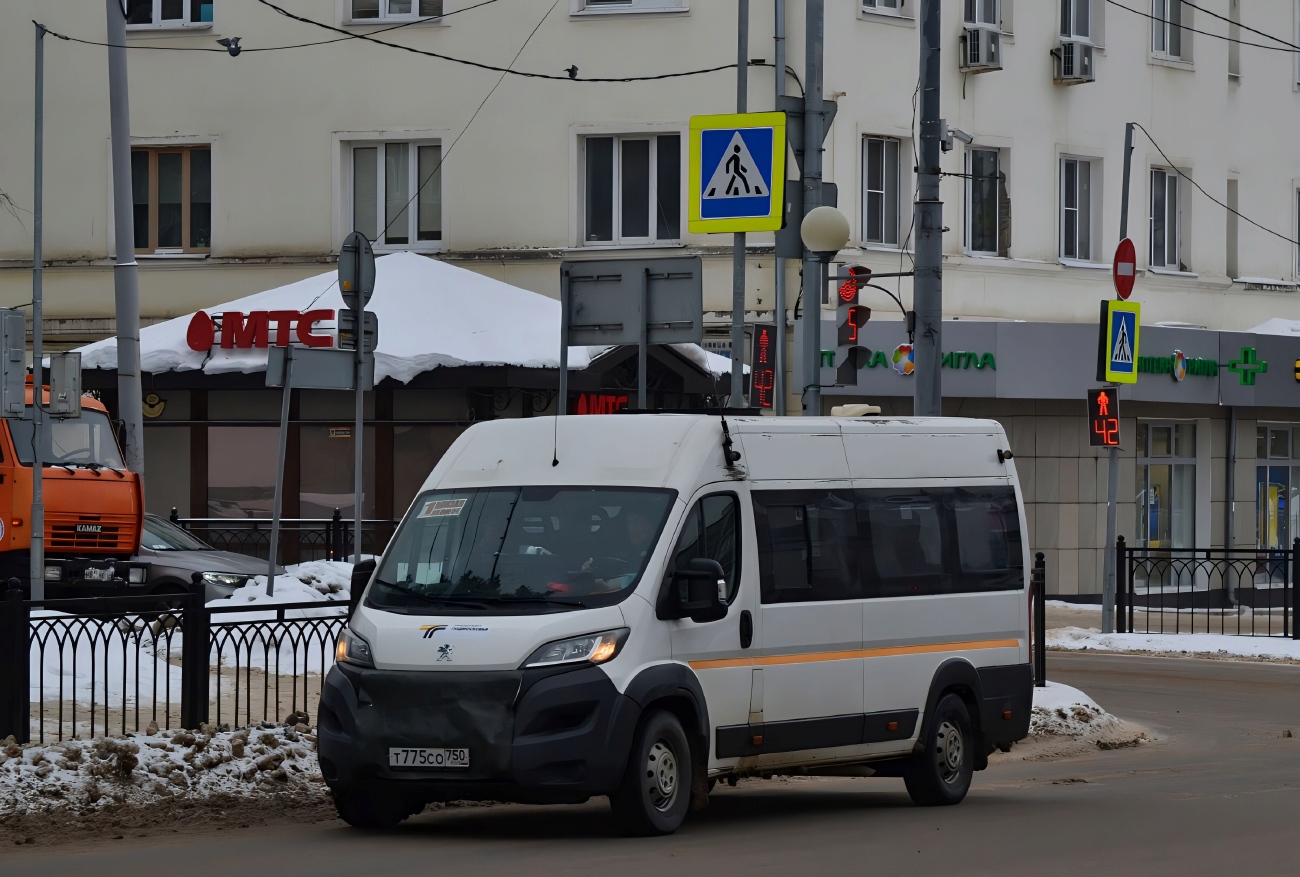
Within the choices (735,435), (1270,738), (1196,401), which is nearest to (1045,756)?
(1270,738)

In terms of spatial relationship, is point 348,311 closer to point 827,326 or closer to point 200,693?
point 200,693

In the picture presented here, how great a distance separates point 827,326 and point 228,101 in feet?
32.0

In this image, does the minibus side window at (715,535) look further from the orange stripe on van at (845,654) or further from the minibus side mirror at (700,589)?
the orange stripe on van at (845,654)

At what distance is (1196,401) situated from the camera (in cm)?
3353

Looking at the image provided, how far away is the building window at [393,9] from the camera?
30781 millimetres

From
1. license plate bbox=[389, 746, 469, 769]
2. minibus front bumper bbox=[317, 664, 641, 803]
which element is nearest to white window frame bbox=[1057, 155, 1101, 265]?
minibus front bumper bbox=[317, 664, 641, 803]

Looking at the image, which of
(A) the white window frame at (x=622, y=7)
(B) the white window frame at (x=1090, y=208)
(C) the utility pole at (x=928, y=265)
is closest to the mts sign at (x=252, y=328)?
(A) the white window frame at (x=622, y=7)

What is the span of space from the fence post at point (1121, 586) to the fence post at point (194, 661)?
50.1 ft

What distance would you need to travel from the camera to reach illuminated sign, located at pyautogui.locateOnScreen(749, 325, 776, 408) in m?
28.9

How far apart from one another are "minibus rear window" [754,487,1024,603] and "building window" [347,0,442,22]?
20.0 meters

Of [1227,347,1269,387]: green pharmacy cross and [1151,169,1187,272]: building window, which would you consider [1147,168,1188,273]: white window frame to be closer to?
[1151,169,1187,272]: building window

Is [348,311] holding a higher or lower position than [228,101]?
lower

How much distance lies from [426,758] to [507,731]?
44 cm

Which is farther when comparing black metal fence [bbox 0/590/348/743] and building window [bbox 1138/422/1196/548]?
building window [bbox 1138/422/1196/548]
